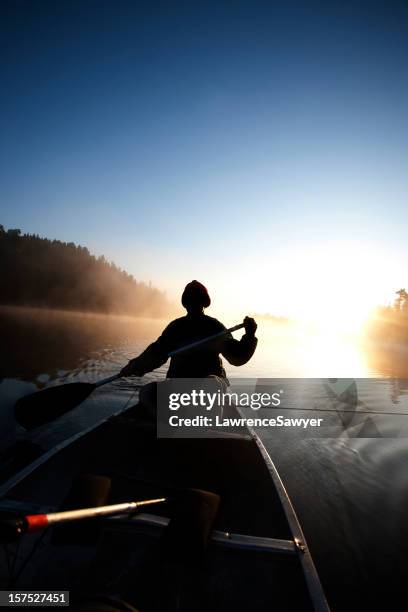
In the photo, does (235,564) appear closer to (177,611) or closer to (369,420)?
(177,611)

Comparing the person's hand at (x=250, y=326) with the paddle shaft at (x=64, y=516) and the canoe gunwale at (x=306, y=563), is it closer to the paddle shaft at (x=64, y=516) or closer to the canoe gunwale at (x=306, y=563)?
the canoe gunwale at (x=306, y=563)

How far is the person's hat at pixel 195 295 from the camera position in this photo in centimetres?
Answer: 482

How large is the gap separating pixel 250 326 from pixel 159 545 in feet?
10.6

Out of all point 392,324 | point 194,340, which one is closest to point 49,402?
point 194,340

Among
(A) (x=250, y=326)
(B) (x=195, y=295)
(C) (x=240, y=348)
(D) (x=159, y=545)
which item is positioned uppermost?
(B) (x=195, y=295)

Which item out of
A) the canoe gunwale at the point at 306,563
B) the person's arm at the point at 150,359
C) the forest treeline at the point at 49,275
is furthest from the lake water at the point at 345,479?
the forest treeline at the point at 49,275

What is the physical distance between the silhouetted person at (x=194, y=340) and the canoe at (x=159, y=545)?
4.85ft

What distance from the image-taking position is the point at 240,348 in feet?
15.7

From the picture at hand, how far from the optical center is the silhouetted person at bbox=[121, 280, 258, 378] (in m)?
4.64

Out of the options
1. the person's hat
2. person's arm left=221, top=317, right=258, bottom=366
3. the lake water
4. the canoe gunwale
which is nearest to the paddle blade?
the lake water

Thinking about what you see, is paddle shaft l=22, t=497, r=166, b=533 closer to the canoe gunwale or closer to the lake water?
the canoe gunwale

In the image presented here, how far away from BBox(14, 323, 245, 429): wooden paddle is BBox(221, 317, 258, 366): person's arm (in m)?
0.21

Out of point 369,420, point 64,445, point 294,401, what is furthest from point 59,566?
point 294,401

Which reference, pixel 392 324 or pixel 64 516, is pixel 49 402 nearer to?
pixel 64 516
